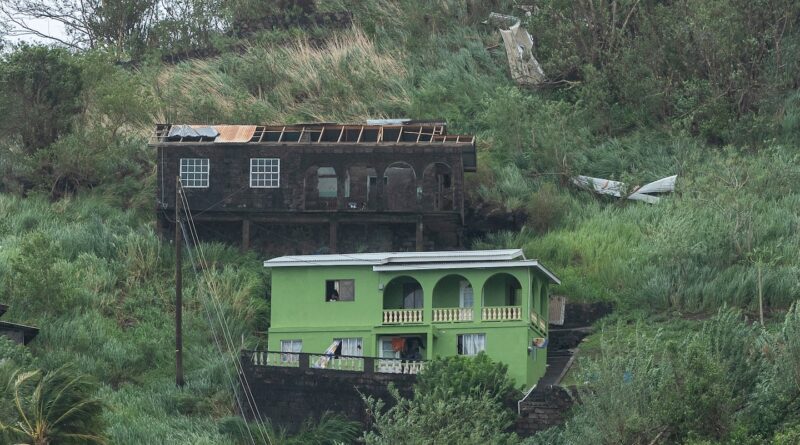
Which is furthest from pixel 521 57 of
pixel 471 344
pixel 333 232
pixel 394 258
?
pixel 471 344

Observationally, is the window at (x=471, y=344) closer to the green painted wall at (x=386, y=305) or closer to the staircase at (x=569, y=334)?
the green painted wall at (x=386, y=305)

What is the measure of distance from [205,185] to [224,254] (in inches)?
97.5

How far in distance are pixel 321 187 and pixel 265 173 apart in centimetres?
180

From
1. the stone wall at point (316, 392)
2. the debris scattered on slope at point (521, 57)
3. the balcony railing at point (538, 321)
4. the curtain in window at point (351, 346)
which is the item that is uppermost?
the debris scattered on slope at point (521, 57)

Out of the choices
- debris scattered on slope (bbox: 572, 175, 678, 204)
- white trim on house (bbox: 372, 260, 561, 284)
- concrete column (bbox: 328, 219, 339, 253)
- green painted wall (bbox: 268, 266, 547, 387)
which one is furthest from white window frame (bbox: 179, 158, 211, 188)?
debris scattered on slope (bbox: 572, 175, 678, 204)

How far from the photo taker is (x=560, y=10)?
82750 mm

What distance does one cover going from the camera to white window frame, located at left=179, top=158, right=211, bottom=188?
2643 inches

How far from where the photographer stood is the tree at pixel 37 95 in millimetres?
73250

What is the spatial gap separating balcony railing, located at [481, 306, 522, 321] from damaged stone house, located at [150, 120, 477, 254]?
28.0 ft

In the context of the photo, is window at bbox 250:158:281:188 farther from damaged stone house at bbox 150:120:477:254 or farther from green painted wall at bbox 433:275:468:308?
green painted wall at bbox 433:275:468:308

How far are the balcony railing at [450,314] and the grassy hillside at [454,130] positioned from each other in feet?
16.2

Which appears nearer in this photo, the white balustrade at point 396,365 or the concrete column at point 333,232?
the white balustrade at point 396,365

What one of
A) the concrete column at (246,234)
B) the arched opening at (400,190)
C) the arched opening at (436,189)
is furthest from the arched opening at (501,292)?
the concrete column at (246,234)

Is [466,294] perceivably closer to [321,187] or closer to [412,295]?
[412,295]
